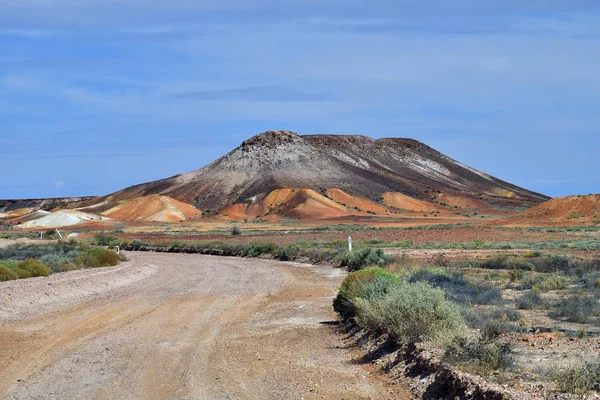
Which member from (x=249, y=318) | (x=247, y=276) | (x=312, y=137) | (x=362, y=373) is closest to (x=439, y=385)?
(x=362, y=373)

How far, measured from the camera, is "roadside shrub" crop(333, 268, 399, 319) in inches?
651

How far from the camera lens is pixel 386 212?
438 feet

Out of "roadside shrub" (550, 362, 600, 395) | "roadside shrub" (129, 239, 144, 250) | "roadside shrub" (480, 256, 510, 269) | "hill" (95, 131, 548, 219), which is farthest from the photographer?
"hill" (95, 131, 548, 219)

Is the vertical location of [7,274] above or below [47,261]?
below

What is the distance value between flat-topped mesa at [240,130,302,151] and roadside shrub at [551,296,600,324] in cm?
14679

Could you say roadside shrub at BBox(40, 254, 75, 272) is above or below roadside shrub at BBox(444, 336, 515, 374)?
above

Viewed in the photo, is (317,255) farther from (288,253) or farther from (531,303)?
(531,303)

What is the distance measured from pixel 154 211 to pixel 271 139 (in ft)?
137

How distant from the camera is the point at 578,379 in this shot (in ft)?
27.4

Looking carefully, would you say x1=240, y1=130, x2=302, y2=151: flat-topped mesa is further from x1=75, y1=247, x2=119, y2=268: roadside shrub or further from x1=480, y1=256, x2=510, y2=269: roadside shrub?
x1=480, y1=256, x2=510, y2=269: roadside shrub

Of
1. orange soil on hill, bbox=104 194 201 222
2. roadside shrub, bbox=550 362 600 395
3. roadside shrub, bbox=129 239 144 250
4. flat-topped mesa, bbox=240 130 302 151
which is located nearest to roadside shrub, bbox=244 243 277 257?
roadside shrub, bbox=129 239 144 250

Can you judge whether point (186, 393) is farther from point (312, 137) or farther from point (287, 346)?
point (312, 137)

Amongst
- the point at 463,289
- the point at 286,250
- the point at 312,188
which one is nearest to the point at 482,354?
the point at 463,289

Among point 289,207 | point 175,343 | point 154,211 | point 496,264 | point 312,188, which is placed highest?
point 312,188
